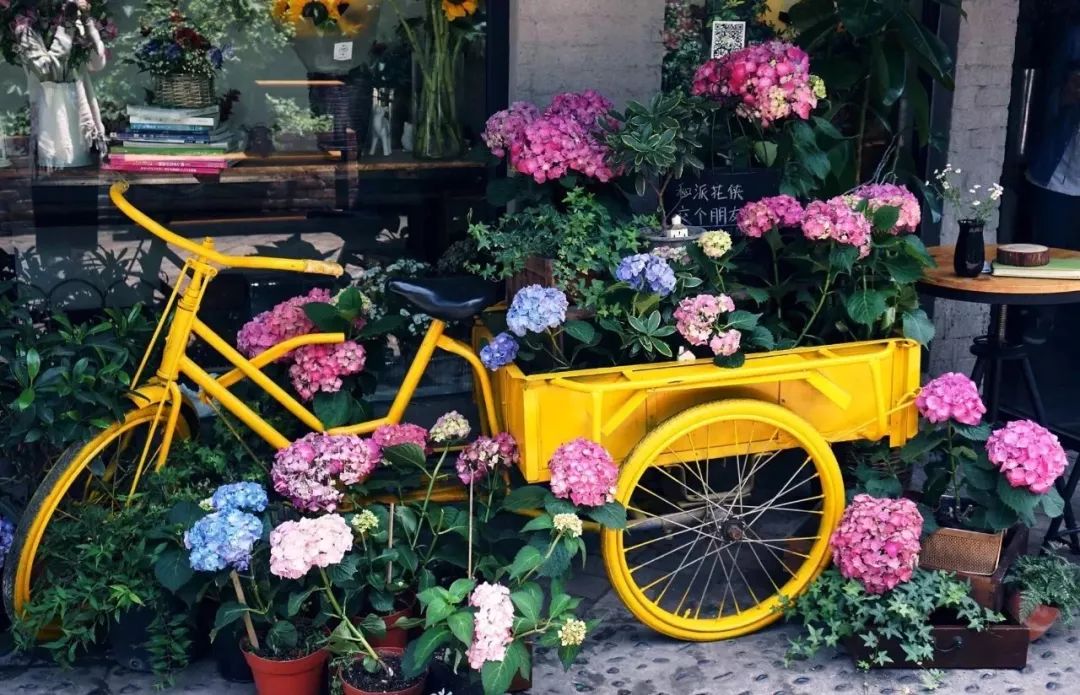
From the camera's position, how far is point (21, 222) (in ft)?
14.9

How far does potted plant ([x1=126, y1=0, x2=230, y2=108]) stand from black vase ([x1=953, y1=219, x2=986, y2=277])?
105 inches

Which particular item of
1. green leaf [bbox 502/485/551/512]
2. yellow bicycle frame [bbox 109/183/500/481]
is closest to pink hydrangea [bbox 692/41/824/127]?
yellow bicycle frame [bbox 109/183/500/481]

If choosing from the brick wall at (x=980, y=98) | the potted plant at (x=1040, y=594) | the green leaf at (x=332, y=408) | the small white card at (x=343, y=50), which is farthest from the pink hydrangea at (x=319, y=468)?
the brick wall at (x=980, y=98)

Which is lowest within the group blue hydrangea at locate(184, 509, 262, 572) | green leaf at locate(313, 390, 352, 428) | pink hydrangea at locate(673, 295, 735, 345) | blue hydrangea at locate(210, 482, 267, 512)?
blue hydrangea at locate(184, 509, 262, 572)

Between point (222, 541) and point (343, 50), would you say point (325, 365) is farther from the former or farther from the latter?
point (343, 50)

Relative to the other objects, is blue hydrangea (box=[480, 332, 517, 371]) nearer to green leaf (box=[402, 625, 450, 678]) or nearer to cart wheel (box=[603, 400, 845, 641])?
cart wheel (box=[603, 400, 845, 641])

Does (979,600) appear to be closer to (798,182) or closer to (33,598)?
(798,182)

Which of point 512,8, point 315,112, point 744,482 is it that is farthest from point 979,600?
point 315,112

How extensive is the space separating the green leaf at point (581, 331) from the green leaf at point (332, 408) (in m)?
0.77

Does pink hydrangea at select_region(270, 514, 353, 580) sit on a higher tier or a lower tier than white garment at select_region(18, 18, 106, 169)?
lower

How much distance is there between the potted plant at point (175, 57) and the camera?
4.48 meters

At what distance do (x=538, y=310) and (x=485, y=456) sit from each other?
48cm

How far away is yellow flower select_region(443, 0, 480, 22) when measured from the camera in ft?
15.1

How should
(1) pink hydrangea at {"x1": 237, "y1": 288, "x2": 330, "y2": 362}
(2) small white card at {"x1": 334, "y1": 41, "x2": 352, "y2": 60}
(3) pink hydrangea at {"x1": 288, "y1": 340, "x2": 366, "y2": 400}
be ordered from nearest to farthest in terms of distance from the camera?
(3) pink hydrangea at {"x1": 288, "y1": 340, "x2": 366, "y2": 400}
(1) pink hydrangea at {"x1": 237, "y1": 288, "x2": 330, "y2": 362}
(2) small white card at {"x1": 334, "y1": 41, "x2": 352, "y2": 60}
